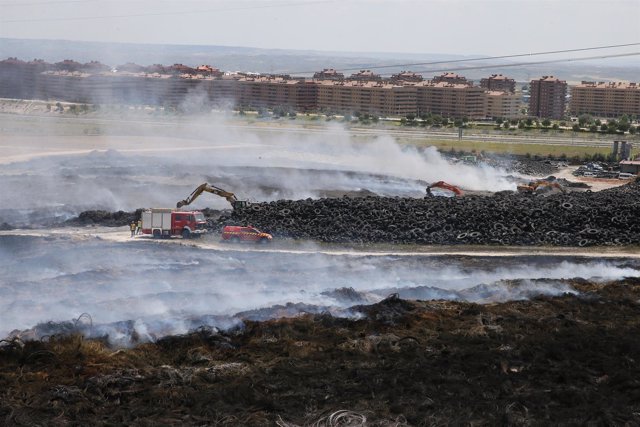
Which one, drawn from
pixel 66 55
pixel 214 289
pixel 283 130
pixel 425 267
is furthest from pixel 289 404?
pixel 66 55

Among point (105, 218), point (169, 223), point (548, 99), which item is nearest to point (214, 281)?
point (169, 223)

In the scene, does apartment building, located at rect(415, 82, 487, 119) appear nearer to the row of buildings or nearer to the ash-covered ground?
the row of buildings

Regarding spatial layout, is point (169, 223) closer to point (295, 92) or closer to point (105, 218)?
point (105, 218)

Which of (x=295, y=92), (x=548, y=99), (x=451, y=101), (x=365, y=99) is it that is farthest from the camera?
(x=548, y=99)

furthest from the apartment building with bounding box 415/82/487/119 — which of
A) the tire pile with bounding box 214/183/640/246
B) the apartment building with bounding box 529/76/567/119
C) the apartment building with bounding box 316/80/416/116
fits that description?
the tire pile with bounding box 214/183/640/246

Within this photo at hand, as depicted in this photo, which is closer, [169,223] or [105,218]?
[169,223]

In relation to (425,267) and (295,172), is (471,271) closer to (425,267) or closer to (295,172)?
(425,267)
